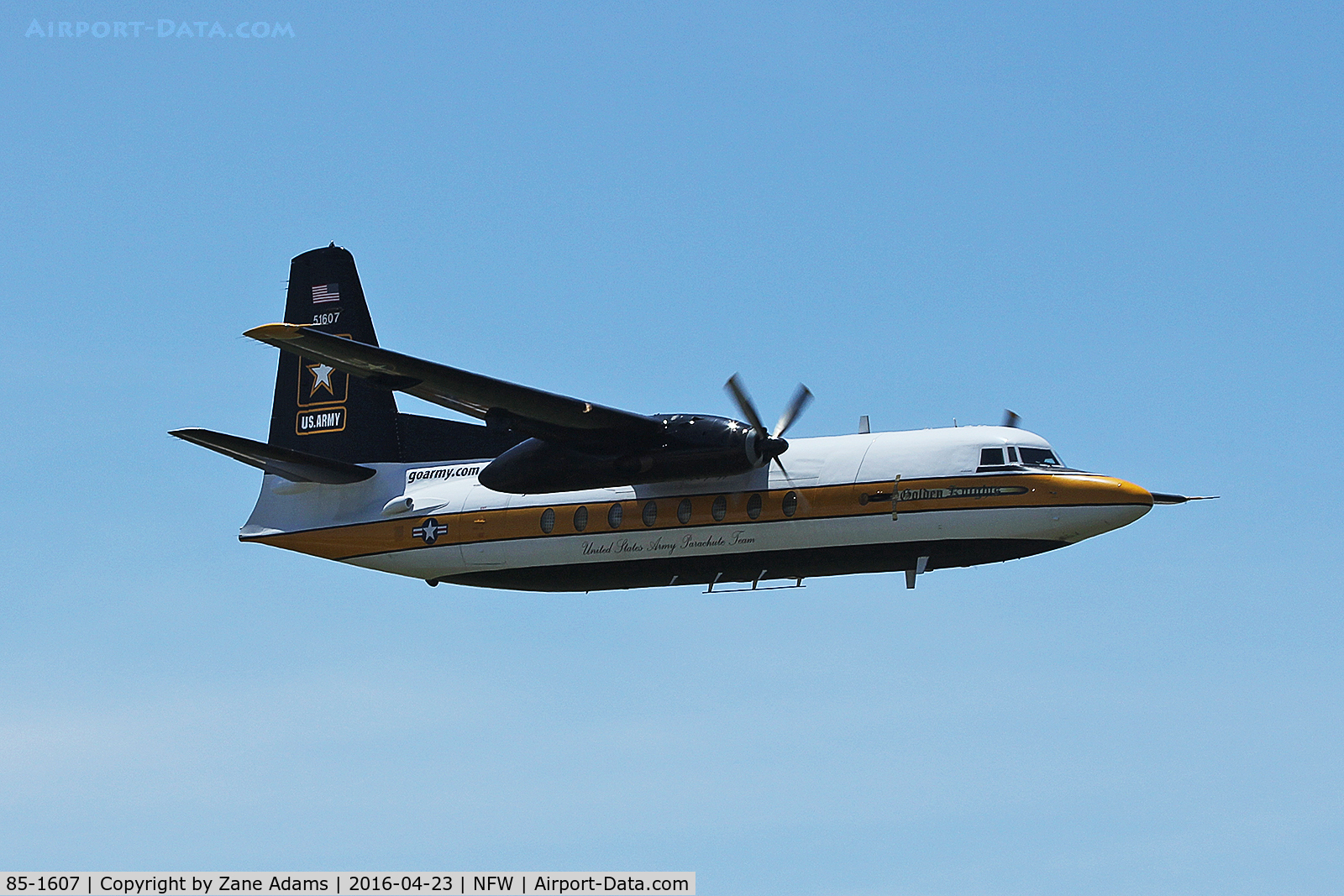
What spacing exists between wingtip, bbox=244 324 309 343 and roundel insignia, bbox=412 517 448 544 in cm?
588

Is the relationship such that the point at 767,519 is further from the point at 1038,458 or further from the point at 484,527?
the point at 484,527

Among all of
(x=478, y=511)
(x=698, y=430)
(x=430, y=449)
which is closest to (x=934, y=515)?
(x=698, y=430)

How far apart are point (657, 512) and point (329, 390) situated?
29.1 feet

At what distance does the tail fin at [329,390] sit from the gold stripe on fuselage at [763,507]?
2.06 metres

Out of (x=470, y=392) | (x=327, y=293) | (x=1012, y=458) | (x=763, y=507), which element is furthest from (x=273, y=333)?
(x=1012, y=458)

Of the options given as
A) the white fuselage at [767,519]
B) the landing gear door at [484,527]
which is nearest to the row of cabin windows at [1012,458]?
the white fuselage at [767,519]

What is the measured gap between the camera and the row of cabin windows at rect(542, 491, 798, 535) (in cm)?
2578

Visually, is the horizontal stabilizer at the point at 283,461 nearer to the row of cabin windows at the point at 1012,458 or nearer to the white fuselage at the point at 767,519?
the white fuselage at the point at 767,519

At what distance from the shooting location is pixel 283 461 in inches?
1152

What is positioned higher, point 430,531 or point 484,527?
point 430,531

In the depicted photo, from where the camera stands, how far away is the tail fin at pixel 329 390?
31391mm

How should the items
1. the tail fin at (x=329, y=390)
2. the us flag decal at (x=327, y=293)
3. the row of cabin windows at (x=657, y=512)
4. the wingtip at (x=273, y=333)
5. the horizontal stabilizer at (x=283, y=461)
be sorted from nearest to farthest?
the wingtip at (x=273, y=333) → the row of cabin windows at (x=657, y=512) → the horizontal stabilizer at (x=283, y=461) → the tail fin at (x=329, y=390) → the us flag decal at (x=327, y=293)

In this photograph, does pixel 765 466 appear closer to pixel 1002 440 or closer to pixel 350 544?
pixel 1002 440

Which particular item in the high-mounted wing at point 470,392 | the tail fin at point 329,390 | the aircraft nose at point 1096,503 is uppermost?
the tail fin at point 329,390
